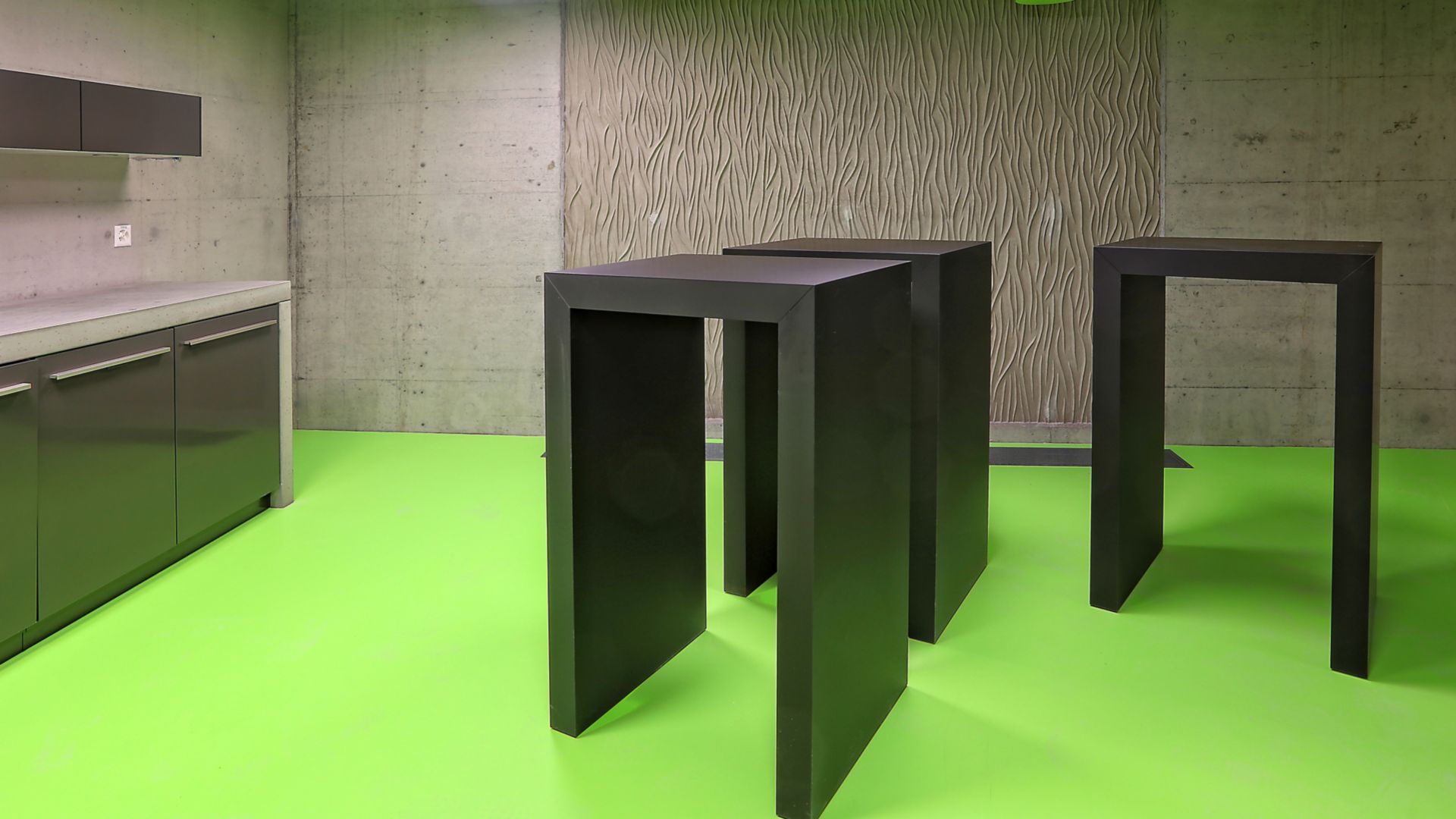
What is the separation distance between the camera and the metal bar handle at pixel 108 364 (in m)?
3.10

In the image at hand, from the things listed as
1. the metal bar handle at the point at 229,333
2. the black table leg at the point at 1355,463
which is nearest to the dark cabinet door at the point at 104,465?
the metal bar handle at the point at 229,333

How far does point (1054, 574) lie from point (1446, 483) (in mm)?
2501

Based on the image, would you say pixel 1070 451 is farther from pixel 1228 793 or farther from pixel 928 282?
pixel 1228 793

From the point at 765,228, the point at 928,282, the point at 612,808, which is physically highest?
the point at 765,228

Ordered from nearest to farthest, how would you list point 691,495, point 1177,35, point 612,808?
point 612,808, point 691,495, point 1177,35

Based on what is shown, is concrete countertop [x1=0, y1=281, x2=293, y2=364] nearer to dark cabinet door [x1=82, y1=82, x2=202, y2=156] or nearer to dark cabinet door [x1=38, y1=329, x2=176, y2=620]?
dark cabinet door [x1=38, y1=329, x2=176, y2=620]

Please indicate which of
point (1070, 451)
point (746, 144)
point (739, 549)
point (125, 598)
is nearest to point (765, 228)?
point (746, 144)

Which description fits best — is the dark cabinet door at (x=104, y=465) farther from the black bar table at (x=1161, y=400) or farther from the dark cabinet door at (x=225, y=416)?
the black bar table at (x=1161, y=400)

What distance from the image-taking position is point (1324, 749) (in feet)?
7.93

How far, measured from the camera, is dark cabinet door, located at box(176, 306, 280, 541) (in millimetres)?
3766

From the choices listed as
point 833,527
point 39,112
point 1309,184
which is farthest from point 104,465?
point 1309,184

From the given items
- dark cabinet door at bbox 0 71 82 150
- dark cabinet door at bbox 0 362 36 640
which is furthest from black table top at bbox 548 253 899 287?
dark cabinet door at bbox 0 71 82 150

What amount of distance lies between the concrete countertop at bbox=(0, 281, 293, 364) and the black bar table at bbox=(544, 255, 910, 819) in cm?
169

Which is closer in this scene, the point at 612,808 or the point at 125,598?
the point at 612,808
